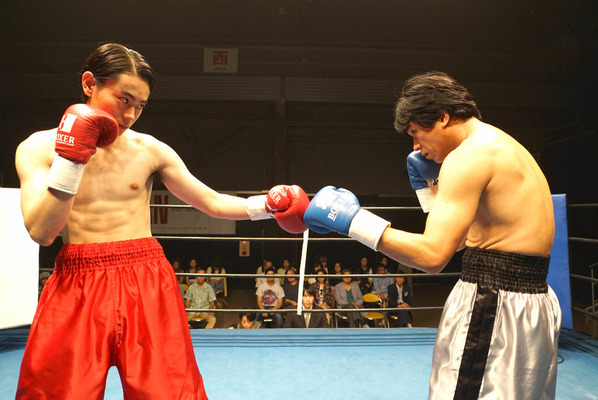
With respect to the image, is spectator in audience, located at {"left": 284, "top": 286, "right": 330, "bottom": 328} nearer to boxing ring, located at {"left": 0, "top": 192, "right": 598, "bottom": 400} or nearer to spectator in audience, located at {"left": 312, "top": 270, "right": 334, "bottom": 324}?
spectator in audience, located at {"left": 312, "top": 270, "right": 334, "bottom": 324}

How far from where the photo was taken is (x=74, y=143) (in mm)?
1007

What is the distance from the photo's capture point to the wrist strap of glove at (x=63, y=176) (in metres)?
0.97

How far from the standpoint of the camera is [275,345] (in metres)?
2.82

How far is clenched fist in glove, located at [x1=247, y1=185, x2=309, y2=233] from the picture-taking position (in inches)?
56.1

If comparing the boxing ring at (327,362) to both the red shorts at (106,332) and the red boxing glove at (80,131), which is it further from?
the red boxing glove at (80,131)

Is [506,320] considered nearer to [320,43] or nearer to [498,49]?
[320,43]

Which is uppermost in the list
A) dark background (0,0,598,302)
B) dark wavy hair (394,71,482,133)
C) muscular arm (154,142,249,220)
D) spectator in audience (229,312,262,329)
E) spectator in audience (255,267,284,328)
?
dark background (0,0,598,302)

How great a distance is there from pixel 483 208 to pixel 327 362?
1.73 m

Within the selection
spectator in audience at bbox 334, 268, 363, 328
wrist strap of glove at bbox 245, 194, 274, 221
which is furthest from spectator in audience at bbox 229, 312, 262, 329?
wrist strap of glove at bbox 245, 194, 274, 221

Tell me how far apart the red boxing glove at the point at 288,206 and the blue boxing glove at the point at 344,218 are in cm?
17

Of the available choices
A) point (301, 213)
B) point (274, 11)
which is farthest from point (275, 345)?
point (274, 11)

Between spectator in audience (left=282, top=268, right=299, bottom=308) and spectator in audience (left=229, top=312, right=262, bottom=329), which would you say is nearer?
spectator in audience (left=229, top=312, right=262, bottom=329)

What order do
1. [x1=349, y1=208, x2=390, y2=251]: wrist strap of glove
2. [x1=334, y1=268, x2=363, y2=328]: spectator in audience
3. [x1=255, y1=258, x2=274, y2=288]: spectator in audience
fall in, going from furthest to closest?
1. [x1=255, y1=258, x2=274, y2=288]: spectator in audience
2. [x1=334, y1=268, x2=363, y2=328]: spectator in audience
3. [x1=349, y1=208, x2=390, y2=251]: wrist strap of glove

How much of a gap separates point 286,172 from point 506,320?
7139 mm
